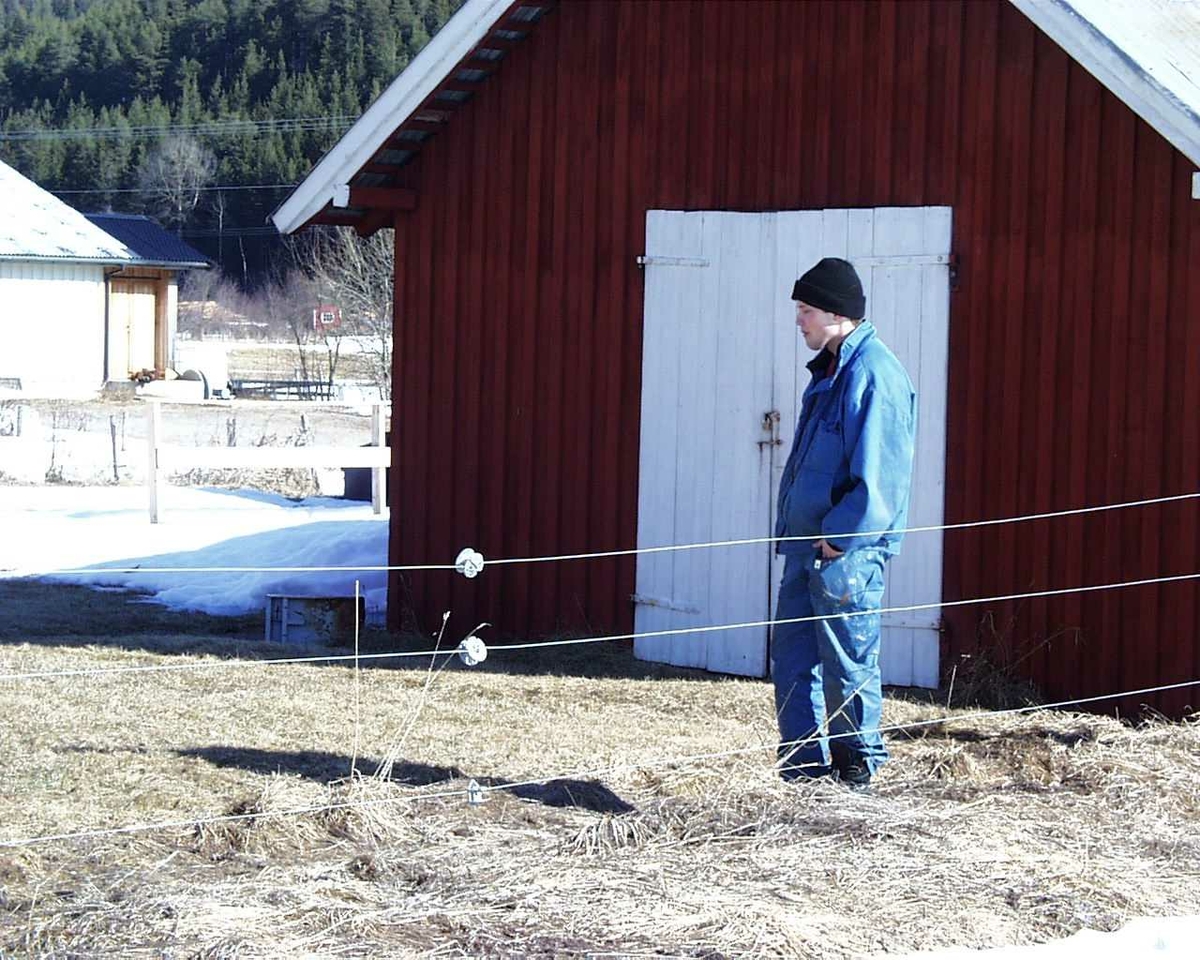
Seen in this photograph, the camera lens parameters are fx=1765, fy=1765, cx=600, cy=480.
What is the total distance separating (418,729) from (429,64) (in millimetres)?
4349

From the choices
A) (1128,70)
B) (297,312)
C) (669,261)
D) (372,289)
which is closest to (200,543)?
(669,261)

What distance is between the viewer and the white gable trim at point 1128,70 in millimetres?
7996

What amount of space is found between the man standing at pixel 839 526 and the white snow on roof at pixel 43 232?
36.8m

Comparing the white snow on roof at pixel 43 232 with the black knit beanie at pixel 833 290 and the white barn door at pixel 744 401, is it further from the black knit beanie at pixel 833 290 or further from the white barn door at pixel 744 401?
the black knit beanie at pixel 833 290

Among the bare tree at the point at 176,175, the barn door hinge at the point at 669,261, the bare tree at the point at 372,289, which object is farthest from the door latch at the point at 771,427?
the bare tree at the point at 176,175

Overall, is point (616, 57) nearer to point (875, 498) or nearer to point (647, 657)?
point (647, 657)

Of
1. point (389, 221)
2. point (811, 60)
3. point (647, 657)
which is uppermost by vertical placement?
point (811, 60)

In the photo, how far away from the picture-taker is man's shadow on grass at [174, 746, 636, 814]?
6.38 m

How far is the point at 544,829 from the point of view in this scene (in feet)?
19.5

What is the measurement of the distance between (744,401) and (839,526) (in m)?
3.65

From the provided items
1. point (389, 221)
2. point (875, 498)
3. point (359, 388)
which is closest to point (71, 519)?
point (389, 221)

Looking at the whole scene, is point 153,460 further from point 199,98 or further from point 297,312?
point 199,98

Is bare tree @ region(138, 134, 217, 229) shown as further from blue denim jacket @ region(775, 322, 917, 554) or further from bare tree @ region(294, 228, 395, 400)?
blue denim jacket @ region(775, 322, 917, 554)

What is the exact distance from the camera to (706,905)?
5094 millimetres
